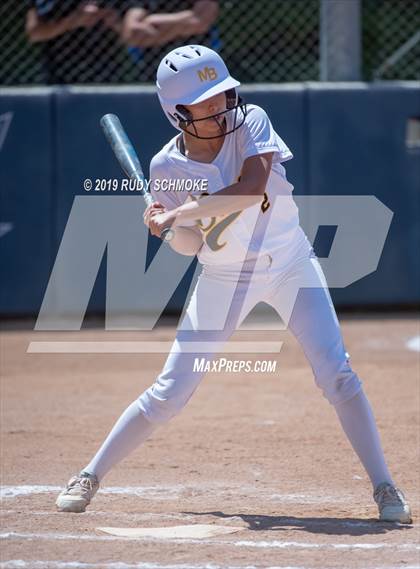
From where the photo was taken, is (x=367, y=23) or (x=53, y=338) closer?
(x=53, y=338)

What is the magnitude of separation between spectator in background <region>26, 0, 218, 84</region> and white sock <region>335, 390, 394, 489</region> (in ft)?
15.5

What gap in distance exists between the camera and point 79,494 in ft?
12.9

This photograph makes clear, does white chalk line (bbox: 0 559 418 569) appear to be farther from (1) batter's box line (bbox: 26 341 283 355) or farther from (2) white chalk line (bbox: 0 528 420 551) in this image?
(1) batter's box line (bbox: 26 341 283 355)

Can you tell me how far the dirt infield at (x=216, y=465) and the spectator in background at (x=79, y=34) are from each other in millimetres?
2194

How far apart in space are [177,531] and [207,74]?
1.59m

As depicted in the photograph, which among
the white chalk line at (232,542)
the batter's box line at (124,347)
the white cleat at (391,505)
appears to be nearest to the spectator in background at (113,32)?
the batter's box line at (124,347)

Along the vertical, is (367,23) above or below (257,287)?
below

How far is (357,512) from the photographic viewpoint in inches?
158

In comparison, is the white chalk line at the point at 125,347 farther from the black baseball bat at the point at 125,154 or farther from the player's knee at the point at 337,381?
the player's knee at the point at 337,381

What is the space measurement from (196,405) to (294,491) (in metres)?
1.68

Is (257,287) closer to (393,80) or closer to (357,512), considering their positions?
(357,512)

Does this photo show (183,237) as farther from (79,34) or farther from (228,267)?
(79,34)

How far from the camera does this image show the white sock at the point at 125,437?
12.8 feet

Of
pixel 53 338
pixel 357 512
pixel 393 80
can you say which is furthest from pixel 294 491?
pixel 393 80
